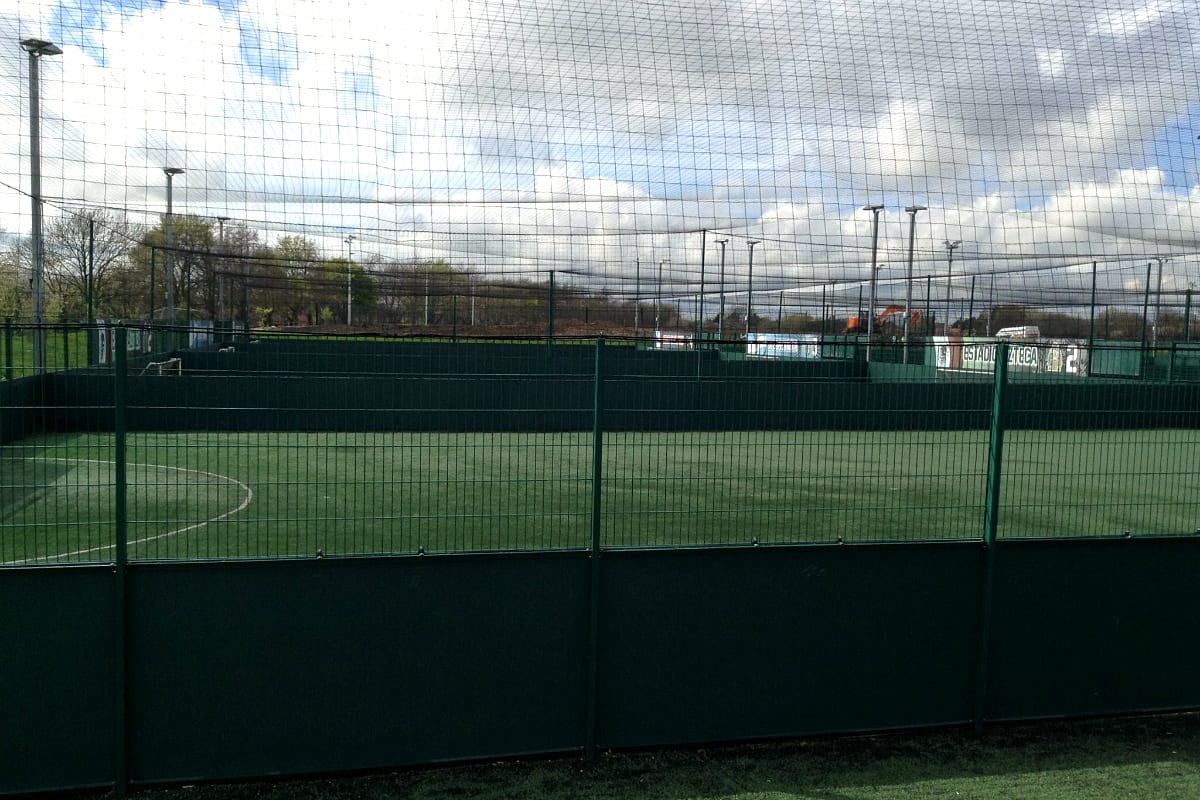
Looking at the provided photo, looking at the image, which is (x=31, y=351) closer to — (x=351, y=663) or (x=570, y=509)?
(x=570, y=509)

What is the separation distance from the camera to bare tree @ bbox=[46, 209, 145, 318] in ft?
52.0

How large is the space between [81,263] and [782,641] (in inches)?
681

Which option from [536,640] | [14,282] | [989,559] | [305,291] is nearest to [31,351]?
[14,282]

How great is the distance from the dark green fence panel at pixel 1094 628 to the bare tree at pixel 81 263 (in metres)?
14.1

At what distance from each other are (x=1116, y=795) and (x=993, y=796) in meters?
0.64

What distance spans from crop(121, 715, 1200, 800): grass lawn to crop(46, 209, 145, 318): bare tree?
41.5ft

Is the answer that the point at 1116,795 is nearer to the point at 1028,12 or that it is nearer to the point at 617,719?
the point at 617,719

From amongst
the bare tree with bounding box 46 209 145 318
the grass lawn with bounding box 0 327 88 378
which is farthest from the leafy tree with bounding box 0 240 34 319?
the grass lawn with bounding box 0 327 88 378

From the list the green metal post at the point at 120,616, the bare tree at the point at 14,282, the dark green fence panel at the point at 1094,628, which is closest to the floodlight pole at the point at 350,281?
the green metal post at the point at 120,616

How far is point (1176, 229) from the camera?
7.81 m

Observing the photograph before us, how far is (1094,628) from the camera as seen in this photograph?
5723 mm

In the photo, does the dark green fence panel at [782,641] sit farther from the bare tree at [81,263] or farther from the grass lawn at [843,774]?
the bare tree at [81,263]

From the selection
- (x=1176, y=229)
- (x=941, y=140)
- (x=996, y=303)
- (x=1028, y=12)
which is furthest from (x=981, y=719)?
(x=996, y=303)

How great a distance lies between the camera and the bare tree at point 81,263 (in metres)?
15.9
